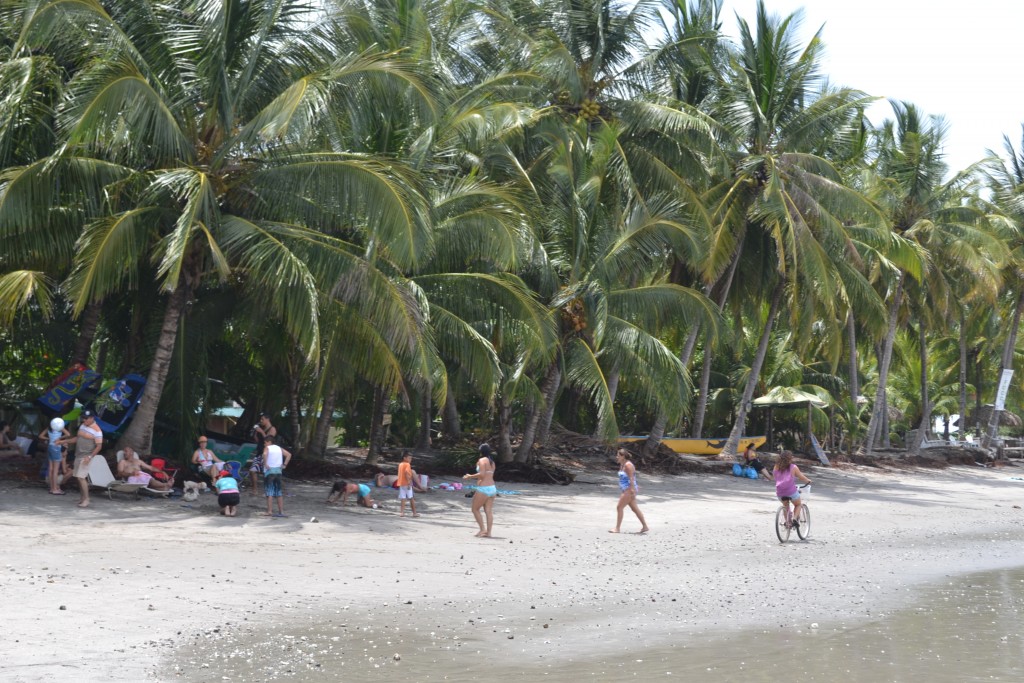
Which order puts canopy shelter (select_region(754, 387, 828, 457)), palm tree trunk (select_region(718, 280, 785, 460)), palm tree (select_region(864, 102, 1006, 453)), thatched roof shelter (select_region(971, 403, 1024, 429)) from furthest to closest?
1. thatched roof shelter (select_region(971, 403, 1024, 429))
2. palm tree (select_region(864, 102, 1006, 453))
3. canopy shelter (select_region(754, 387, 828, 457))
4. palm tree trunk (select_region(718, 280, 785, 460))

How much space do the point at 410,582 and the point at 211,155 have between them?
7752 mm

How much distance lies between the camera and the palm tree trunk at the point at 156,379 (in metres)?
15.8

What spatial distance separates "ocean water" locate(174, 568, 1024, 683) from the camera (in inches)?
305

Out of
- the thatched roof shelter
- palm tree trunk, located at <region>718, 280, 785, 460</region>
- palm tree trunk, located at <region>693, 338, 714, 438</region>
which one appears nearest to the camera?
palm tree trunk, located at <region>718, 280, 785, 460</region>

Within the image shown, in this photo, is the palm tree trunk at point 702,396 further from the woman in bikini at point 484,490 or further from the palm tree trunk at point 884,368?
the woman in bikini at point 484,490

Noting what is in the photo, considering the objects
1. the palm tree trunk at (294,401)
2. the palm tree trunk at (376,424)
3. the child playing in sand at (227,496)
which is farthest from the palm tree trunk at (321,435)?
the child playing in sand at (227,496)

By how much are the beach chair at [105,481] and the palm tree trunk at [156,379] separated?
113cm

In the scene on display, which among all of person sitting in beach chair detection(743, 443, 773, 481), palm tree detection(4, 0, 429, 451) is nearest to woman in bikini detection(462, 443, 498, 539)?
palm tree detection(4, 0, 429, 451)

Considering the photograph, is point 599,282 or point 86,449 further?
point 599,282

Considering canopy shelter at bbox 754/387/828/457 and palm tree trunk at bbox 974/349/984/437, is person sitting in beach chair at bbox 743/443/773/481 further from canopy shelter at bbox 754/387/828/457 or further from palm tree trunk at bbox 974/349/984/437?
palm tree trunk at bbox 974/349/984/437

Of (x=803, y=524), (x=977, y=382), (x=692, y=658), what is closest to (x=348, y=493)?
(x=803, y=524)

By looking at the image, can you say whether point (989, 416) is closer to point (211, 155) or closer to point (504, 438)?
point (504, 438)

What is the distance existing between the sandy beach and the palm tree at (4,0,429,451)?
9.73 ft

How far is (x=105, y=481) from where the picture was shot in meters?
14.7
